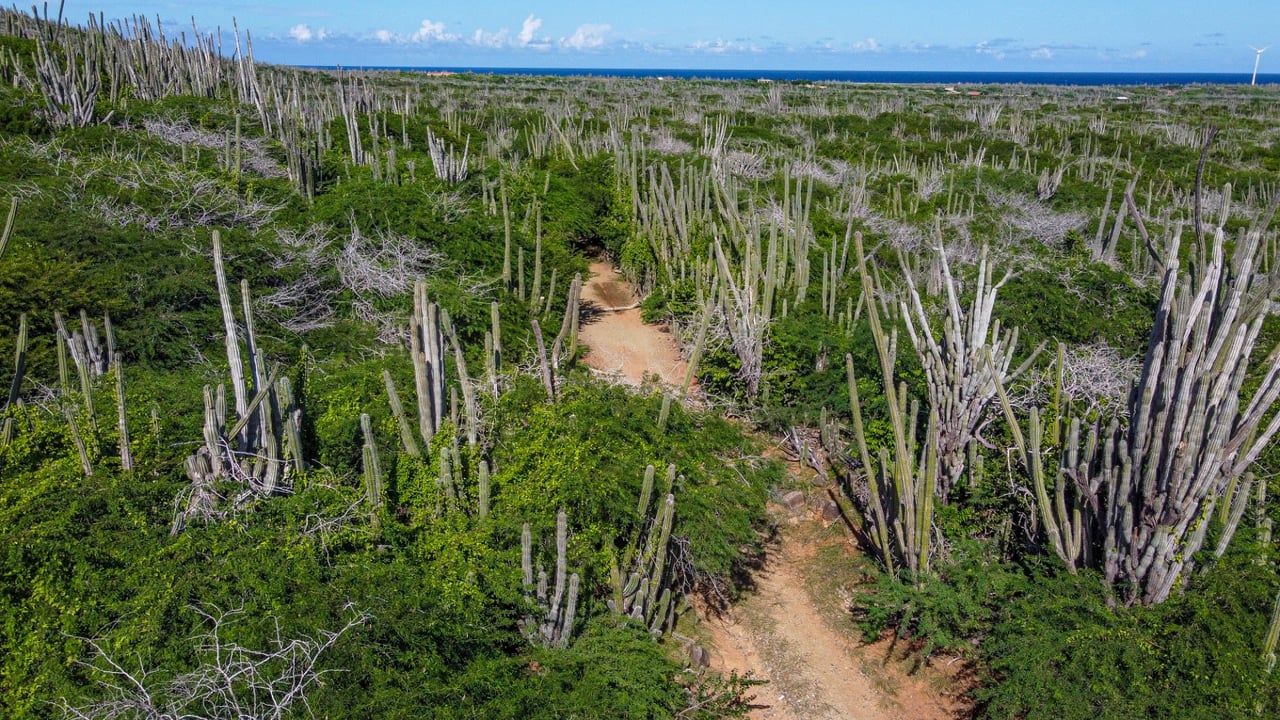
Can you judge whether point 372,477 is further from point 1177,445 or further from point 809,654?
point 1177,445

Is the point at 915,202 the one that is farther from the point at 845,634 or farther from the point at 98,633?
the point at 98,633

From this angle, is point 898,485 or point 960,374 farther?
point 960,374

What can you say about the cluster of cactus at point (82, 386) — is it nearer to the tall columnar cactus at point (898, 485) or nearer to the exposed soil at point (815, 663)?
the exposed soil at point (815, 663)

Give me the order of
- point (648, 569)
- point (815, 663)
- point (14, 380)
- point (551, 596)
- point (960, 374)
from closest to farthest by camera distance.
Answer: point (551, 596)
point (648, 569)
point (14, 380)
point (815, 663)
point (960, 374)

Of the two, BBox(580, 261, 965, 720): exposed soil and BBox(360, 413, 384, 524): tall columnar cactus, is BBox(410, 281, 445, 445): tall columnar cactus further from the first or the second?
BBox(580, 261, 965, 720): exposed soil

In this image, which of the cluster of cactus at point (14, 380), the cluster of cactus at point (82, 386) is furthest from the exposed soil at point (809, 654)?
the cluster of cactus at point (14, 380)

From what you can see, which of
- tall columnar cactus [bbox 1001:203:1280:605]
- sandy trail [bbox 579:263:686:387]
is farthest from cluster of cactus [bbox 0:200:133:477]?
tall columnar cactus [bbox 1001:203:1280:605]

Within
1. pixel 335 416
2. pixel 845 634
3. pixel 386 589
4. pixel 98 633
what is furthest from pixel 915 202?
pixel 98 633

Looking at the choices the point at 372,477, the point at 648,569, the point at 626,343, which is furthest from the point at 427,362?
the point at 626,343
